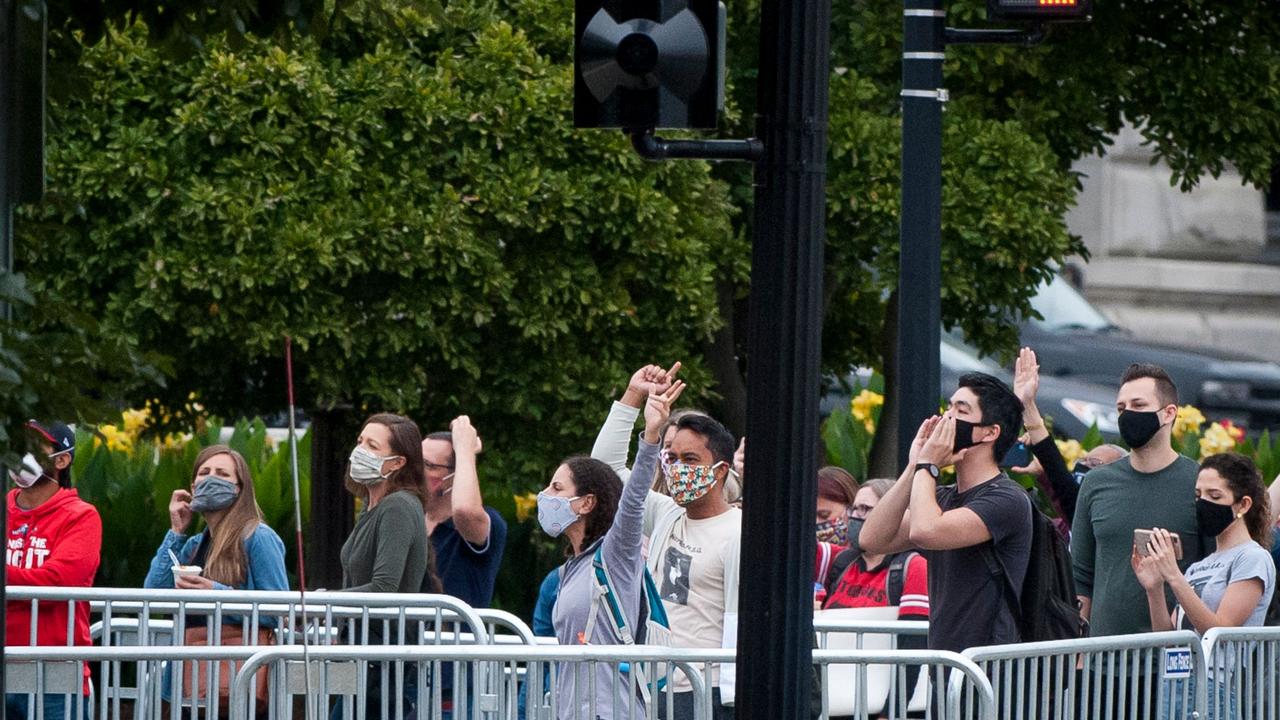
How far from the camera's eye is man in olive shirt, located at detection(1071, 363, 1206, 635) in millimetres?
7383

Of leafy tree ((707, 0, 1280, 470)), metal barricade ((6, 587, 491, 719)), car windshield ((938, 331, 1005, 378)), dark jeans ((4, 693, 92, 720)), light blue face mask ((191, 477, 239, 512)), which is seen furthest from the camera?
car windshield ((938, 331, 1005, 378))

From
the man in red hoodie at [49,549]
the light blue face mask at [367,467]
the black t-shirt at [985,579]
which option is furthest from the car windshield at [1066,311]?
the black t-shirt at [985,579]

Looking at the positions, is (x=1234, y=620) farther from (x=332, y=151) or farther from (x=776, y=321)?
(x=332, y=151)

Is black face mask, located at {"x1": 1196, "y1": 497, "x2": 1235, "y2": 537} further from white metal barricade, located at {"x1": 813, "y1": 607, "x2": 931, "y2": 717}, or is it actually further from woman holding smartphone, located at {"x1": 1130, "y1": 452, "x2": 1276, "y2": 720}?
white metal barricade, located at {"x1": 813, "y1": 607, "x2": 931, "y2": 717}

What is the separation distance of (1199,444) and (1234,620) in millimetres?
5492

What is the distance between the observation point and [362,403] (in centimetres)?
968

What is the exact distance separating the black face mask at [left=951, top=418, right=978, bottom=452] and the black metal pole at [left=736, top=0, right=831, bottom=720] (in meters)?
1.74

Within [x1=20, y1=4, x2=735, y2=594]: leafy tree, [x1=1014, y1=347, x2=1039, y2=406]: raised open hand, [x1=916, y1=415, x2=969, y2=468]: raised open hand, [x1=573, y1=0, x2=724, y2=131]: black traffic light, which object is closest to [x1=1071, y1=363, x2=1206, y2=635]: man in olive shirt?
[x1=1014, y1=347, x2=1039, y2=406]: raised open hand

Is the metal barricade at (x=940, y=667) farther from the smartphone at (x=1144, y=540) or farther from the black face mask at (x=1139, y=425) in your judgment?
the black face mask at (x=1139, y=425)

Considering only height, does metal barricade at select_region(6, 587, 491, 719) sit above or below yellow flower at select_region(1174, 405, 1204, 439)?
below

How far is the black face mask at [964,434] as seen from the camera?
674cm

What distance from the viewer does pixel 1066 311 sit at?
2134cm

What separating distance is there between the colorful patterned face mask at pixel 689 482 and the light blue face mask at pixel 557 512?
16.1 inches

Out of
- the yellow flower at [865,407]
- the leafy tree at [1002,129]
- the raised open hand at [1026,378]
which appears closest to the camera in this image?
the raised open hand at [1026,378]
